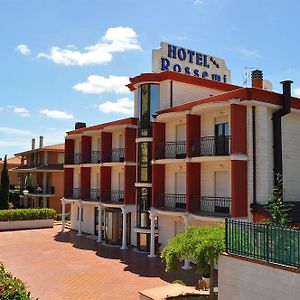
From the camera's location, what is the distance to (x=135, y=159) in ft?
95.9

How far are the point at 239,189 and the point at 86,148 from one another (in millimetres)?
18913

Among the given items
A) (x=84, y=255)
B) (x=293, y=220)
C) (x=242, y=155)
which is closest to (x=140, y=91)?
(x=242, y=155)

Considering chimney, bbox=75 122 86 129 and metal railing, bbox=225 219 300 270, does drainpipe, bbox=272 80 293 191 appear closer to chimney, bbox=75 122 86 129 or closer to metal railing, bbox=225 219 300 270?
metal railing, bbox=225 219 300 270

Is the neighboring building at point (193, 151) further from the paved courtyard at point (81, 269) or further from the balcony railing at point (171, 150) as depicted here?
the paved courtyard at point (81, 269)

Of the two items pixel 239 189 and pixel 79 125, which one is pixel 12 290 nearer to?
pixel 239 189

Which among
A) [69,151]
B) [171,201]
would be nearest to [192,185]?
[171,201]

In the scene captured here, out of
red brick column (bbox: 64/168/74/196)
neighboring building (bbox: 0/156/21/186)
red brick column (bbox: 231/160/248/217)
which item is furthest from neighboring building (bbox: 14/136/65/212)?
red brick column (bbox: 231/160/248/217)

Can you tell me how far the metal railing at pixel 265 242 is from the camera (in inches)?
418

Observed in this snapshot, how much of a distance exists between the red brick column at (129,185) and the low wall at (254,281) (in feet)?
54.8

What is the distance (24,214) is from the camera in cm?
4012

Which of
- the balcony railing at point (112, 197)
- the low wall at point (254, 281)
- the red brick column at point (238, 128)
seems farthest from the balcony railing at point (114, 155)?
the low wall at point (254, 281)

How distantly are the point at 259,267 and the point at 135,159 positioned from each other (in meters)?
18.7

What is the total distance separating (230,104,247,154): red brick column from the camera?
2052 centimetres

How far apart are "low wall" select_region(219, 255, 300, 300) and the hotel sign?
841 inches
